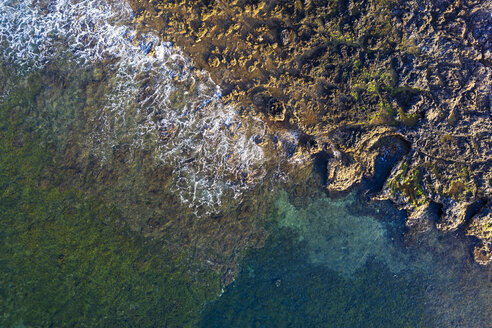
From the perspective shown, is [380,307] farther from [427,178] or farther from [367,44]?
[367,44]

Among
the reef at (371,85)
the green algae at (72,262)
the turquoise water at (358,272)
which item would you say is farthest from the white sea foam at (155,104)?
the turquoise water at (358,272)

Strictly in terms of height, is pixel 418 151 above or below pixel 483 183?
above

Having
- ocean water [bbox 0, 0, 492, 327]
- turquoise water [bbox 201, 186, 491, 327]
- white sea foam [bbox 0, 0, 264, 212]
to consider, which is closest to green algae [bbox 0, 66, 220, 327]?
ocean water [bbox 0, 0, 492, 327]

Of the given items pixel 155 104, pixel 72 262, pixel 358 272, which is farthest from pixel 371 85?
pixel 72 262

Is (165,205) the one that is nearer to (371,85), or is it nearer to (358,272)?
(358,272)

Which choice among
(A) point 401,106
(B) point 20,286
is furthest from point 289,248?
(B) point 20,286

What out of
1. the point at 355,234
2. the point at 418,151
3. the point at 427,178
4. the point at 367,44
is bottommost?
the point at 355,234
